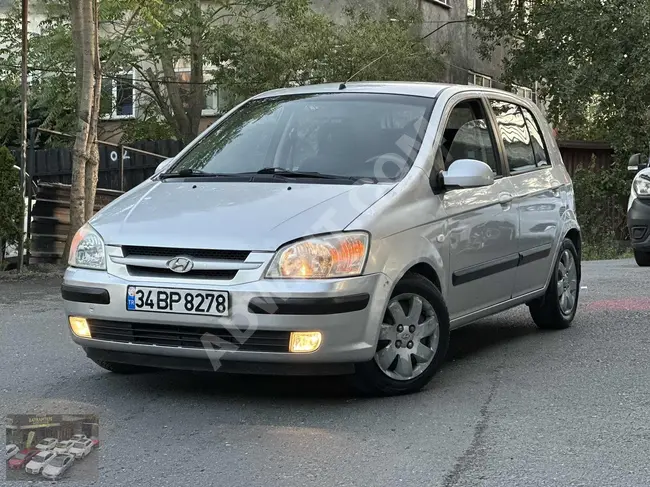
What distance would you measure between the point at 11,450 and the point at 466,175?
2838 millimetres

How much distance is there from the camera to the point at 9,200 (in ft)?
41.0

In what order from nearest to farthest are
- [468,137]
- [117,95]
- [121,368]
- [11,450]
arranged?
[11,450]
[121,368]
[468,137]
[117,95]

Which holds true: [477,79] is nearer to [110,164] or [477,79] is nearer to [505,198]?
[110,164]

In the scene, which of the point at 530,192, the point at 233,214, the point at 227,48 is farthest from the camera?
the point at 227,48

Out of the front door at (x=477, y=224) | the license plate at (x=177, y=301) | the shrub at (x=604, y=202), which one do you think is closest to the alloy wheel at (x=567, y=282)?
the front door at (x=477, y=224)

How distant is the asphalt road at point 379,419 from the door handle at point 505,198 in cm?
100

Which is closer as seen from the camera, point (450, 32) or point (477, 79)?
point (450, 32)

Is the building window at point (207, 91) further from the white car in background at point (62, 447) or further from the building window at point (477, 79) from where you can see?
the white car in background at point (62, 447)

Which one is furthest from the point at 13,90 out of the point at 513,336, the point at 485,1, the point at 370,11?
the point at 513,336

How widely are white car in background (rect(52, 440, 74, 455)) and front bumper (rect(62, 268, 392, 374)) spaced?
748 mm

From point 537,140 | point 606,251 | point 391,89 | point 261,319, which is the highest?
point 391,89

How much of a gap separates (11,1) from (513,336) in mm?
17583

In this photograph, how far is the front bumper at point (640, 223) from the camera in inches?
532

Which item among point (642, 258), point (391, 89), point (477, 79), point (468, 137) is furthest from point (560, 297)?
point (477, 79)
